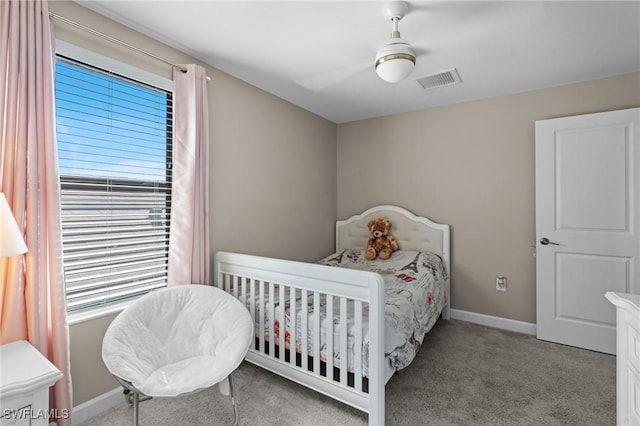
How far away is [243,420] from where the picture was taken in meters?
1.74

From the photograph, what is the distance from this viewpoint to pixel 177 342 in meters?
1.75

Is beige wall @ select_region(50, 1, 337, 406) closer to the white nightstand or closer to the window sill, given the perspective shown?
the window sill

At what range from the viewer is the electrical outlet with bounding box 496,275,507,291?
305cm

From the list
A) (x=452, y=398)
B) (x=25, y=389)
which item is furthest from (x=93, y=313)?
(x=452, y=398)

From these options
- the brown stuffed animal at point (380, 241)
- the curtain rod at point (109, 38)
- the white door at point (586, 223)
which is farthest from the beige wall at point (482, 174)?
the curtain rod at point (109, 38)

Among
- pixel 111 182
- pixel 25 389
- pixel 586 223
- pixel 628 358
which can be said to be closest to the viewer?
pixel 25 389

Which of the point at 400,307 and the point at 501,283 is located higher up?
the point at 400,307

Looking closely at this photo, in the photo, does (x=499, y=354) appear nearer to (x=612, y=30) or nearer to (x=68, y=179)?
(x=612, y=30)

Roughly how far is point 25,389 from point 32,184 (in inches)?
35.1

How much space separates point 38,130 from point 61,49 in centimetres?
50

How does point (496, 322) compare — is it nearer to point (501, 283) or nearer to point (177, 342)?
point (501, 283)

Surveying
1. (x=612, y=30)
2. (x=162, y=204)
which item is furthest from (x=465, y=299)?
(x=162, y=204)

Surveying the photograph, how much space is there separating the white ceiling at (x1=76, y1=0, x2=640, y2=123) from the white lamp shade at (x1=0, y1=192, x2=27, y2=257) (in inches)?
49.2

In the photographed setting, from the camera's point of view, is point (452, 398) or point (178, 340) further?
point (452, 398)
